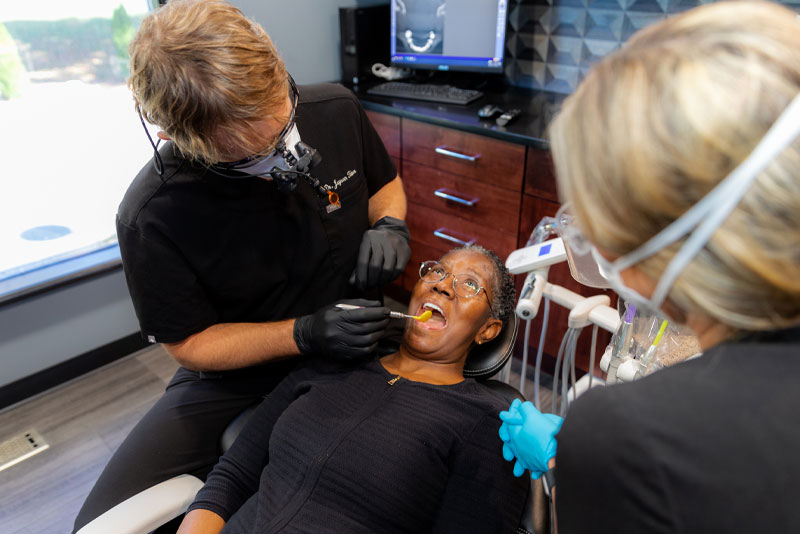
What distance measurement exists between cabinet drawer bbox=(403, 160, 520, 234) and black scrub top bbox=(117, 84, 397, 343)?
74 centimetres

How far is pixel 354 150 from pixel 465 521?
3.25 ft

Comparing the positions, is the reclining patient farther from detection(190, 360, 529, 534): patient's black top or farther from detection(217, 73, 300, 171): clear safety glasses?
detection(217, 73, 300, 171): clear safety glasses

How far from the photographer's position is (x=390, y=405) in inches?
50.6

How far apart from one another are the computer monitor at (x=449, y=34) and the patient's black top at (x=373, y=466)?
170 centimetres

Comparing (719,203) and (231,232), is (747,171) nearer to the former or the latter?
(719,203)

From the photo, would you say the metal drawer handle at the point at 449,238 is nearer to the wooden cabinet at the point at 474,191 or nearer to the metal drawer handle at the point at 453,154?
the wooden cabinet at the point at 474,191

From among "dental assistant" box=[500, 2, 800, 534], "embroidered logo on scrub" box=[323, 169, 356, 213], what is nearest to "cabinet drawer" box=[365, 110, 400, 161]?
"embroidered logo on scrub" box=[323, 169, 356, 213]

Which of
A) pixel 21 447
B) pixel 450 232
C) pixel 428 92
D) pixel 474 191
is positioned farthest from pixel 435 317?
pixel 21 447

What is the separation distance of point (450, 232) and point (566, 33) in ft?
3.30

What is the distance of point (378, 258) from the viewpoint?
148cm

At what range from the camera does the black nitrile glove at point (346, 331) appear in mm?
1338

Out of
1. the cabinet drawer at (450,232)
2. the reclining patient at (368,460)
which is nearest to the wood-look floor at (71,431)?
the reclining patient at (368,460)

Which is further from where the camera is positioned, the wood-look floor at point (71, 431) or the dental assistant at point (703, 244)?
the wood-look floor at point (71, 431)

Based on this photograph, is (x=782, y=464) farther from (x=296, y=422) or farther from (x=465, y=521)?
(x=296, y=422)
